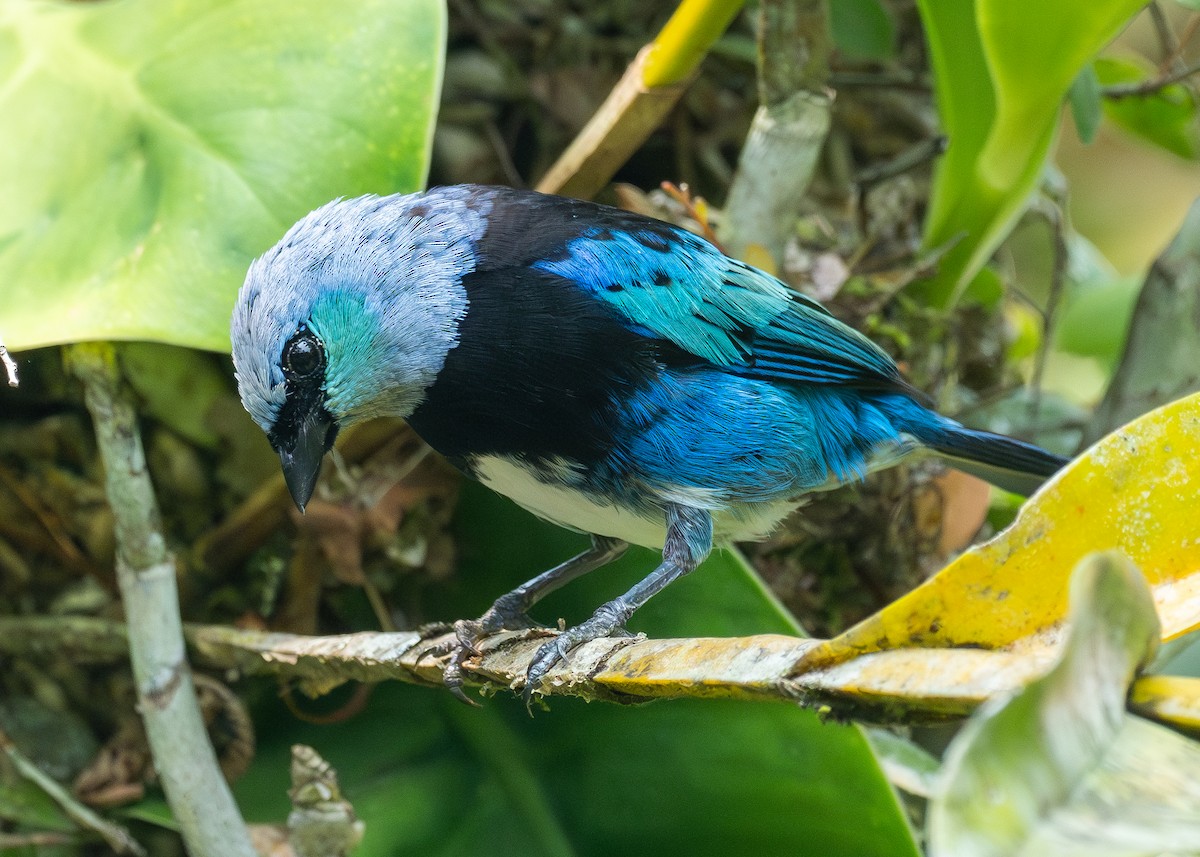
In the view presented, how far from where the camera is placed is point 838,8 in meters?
2.80

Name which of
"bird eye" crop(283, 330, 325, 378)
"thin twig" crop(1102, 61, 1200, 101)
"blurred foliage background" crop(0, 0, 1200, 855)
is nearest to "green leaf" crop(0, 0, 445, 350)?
"blurred foliage background" crop(0, 0, 1200, 855)

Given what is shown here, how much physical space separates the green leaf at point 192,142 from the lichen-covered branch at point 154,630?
253mm

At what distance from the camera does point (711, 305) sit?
2.09 m

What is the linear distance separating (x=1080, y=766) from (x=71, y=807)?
195 centimetres

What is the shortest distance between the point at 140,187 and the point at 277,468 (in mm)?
709

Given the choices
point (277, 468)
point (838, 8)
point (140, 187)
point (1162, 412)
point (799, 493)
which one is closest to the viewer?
point (1162, 412)

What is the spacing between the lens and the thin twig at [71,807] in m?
2.17

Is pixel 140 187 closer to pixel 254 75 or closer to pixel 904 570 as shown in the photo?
pixel 254 75

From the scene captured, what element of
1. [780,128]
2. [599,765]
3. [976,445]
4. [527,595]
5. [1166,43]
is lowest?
[599,765]

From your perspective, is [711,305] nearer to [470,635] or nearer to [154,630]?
[470,635]

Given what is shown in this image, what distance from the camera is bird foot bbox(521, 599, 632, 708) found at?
1.74m

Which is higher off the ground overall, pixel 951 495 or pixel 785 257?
pixel 785 257

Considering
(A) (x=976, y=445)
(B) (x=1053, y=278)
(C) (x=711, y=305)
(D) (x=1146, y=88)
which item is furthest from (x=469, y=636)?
(D) (x=1146, y=88)

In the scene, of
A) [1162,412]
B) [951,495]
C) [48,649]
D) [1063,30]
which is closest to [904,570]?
[951,495]
